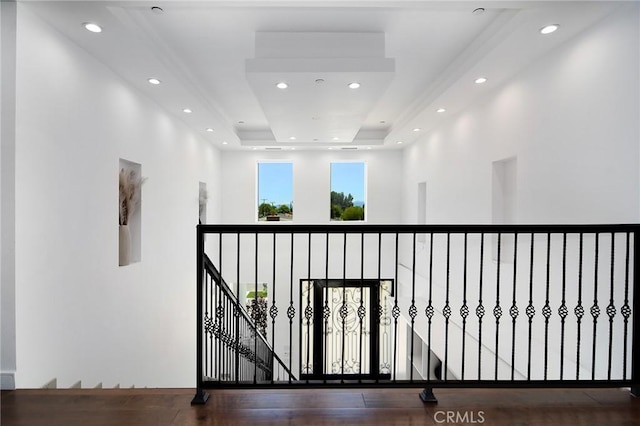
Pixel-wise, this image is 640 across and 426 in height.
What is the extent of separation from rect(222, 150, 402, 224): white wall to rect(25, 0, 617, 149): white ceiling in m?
3.77

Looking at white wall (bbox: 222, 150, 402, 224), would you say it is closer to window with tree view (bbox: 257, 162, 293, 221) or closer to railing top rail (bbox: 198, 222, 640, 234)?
window with tree view (bbox: 257, 162, 293, 221)

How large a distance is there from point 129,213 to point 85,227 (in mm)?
926

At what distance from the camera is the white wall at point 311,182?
334 inches

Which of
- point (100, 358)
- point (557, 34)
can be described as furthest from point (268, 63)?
point (100, 358)

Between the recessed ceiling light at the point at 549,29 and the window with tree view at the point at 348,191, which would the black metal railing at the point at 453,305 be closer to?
the window with tree view at the point at 348,191

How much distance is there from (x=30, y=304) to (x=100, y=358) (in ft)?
3.72

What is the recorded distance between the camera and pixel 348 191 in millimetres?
8734

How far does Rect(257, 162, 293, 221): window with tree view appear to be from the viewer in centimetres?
871

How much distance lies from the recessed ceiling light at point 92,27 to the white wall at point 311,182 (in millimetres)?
5713

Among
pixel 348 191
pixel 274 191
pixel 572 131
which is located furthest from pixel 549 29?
pixel 274 191

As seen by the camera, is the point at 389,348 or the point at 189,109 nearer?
the point at 189,109

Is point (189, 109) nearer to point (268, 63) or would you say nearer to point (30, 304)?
point (268, 63)

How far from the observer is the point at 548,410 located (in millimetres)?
2086

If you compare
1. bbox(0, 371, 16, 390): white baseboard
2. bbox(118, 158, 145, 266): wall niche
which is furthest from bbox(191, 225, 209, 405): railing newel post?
bbox(118, 158, 145, 266): wall niche
